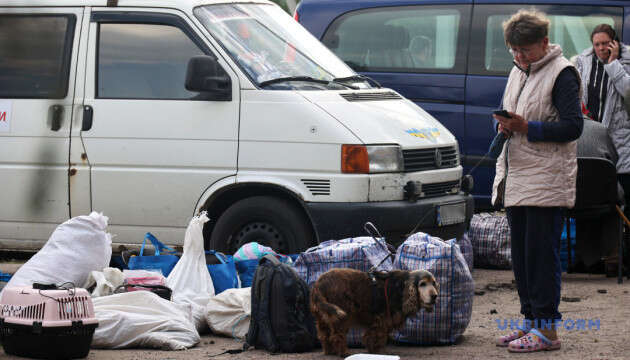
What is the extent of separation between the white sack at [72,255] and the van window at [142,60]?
4.07 ft

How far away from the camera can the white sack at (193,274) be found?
5.55 metres

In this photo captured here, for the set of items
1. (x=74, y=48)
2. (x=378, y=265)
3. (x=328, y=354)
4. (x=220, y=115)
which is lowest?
(x=328, y=354)

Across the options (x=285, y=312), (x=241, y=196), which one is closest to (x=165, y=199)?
(x=241, y=196)

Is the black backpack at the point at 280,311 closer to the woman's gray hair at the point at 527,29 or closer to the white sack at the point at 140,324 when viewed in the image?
the white sack at the point at 140,324

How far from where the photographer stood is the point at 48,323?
4410mm

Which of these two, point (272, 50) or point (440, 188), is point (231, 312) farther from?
point (272, 50)

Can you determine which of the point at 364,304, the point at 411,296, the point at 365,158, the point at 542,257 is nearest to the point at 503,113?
the point at 542,257

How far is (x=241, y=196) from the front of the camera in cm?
642

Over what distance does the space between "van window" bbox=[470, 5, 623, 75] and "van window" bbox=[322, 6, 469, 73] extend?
5.2 inches

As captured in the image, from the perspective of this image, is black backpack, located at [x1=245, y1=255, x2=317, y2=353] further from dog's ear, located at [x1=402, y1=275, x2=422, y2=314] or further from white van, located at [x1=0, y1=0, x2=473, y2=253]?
white van, located at [x1=0, y1=0, x2=473, y2=253]

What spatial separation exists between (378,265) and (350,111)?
1.50 m

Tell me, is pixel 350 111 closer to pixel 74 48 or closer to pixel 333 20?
pixel 74 48

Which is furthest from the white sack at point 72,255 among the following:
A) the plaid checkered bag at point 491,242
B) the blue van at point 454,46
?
the blue van at point 454,46

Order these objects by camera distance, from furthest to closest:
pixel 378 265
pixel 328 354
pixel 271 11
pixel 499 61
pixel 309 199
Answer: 1. pixel 499 61
2. pixel 271 11
3. pixel 309 199
4. pixel 378 265
5. pixel 328 354
